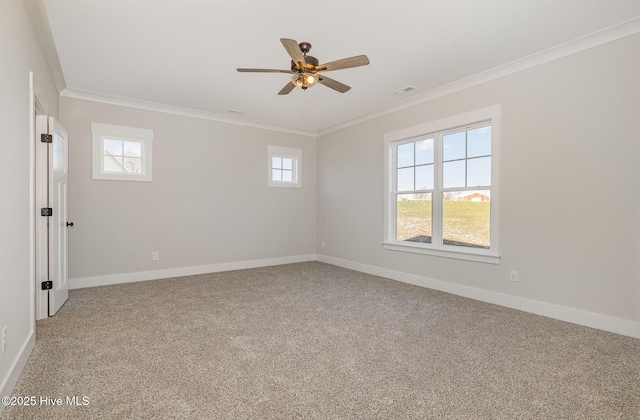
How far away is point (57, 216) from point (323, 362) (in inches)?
126

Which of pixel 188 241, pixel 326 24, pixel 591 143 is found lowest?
pixel 188 241

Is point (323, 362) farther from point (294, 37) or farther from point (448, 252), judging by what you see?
point (294, 37)

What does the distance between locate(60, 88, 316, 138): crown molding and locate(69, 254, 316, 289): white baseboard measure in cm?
252

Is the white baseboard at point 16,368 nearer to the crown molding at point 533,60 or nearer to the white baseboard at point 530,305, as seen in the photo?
the white baseboard at point 530,305

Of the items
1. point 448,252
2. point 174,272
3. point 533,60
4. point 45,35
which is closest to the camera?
point 45,35

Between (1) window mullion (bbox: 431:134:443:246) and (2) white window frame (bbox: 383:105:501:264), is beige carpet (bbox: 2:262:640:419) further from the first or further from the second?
(1) window mullion (bbox: 431:134:443:246)

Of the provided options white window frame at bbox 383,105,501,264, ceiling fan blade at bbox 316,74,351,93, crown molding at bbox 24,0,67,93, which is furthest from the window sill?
crown molding at bbox 24,0,67,93

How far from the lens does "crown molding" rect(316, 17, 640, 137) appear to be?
276 centimetres

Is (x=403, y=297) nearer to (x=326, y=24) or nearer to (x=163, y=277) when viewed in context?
(x=326, y=24)

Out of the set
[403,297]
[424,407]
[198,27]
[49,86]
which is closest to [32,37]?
[49,86]

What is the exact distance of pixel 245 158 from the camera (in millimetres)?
5691

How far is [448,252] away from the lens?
4117 millimetres

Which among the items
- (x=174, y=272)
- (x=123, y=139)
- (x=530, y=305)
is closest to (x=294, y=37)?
(x=123, y=139)

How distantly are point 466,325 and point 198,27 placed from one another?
12.2ft
